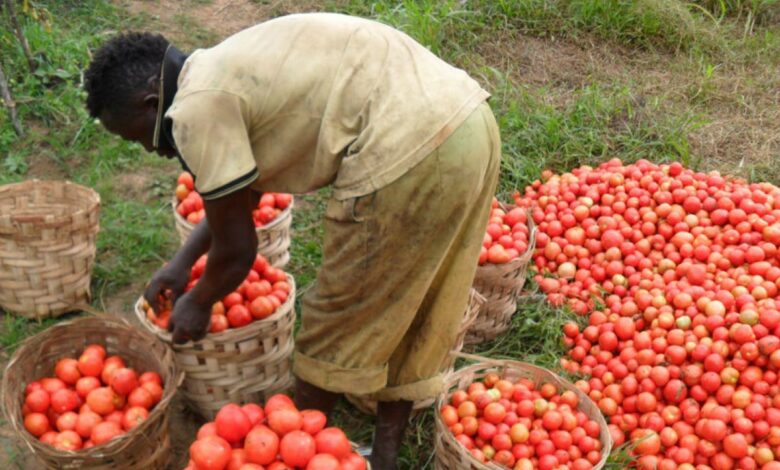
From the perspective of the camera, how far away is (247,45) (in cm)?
209

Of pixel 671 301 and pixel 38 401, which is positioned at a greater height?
pixel 38 401

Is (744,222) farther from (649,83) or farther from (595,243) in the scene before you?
(649,83)

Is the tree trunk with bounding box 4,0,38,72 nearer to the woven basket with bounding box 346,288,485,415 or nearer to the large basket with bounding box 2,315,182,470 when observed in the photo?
the large basket with bounding box 2,315,182,470

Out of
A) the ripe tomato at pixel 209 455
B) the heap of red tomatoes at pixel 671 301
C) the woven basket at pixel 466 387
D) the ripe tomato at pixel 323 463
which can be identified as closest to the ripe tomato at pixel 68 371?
the ripe tomato at pixel 209 455

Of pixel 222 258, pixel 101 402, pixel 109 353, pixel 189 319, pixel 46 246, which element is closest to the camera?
pixel 222 258

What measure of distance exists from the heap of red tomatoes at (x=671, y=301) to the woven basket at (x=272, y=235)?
138 cm

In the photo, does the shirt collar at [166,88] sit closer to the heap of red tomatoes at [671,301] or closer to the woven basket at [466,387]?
the woven basket at [466,387]

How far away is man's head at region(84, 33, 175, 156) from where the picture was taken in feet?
6.81

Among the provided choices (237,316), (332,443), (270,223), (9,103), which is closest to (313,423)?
(332,443)

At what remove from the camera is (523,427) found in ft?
9.16

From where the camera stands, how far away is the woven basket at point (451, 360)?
3115 mm

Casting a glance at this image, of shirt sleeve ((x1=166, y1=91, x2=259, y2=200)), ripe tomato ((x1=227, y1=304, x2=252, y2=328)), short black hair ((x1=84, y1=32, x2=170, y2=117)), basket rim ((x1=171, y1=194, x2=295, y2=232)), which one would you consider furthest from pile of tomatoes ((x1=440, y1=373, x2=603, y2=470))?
short black hair ((x1=84, y1=32, x2=170, y2=117))

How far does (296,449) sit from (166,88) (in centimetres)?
109

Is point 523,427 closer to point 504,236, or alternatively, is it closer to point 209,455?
point 504,236
